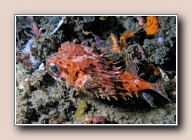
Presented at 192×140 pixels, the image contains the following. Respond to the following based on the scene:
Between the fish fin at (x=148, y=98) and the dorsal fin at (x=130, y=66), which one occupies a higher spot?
the dorsal fin at (x=130, y=66)

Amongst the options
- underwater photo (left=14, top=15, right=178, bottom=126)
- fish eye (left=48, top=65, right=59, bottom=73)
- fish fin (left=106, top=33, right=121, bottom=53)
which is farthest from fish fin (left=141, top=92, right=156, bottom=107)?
fish eye (left=48, top=65, right=59, bottom=73)

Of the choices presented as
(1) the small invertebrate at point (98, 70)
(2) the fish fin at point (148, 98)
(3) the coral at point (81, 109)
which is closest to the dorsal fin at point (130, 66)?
(1) the small invertebrate at point (98, 70)

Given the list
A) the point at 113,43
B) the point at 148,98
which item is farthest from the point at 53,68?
the point at 148,98

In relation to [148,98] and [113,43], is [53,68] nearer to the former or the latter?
[113,43]

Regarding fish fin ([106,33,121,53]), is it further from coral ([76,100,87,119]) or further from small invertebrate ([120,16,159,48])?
coral ([76,100,87,119])

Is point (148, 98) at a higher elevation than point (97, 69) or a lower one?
lower

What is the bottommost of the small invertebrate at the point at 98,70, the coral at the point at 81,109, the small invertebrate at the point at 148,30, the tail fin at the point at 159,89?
the coral at the point at 81,109

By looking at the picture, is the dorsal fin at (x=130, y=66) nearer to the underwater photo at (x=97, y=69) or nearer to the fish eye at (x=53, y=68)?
the underwater photo at (x=97, y=69)
